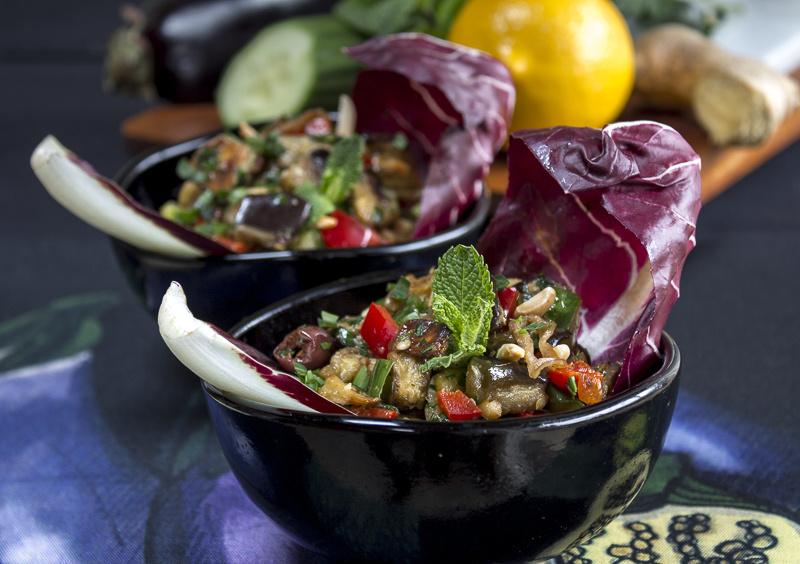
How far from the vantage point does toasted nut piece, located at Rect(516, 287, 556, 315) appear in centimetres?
106

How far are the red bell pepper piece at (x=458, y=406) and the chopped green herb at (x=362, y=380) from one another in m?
0.10

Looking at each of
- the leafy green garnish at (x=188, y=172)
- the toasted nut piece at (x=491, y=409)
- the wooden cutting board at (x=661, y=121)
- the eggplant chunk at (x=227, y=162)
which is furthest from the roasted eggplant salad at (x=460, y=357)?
the wooden cutting board at (x=661, y=121)

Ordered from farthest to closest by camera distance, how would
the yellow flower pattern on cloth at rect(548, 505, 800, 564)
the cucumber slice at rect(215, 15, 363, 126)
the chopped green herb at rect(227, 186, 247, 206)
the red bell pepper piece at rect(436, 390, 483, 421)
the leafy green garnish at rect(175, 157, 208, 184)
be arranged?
the cucumber slice at rect(215, 15, 363, 126) → the leafy green garnish at rect(175, 157, 208, 184) → the chopped green herb at rect(227, 186, 247, 206) → the yellow flower pattern on cloth at rect(548, 505, 800, 564) → the red bell pepper piece at rect(436, 390, 483, 421)

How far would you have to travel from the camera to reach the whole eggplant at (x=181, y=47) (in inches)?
119

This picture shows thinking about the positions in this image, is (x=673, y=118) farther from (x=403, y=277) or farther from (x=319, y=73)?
(x=403, y=277)

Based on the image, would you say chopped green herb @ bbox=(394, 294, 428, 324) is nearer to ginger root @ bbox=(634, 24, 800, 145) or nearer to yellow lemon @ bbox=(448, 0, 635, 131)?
yellow lemon @ bbox=(448, 0, 635, 131)

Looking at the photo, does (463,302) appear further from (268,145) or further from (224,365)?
(268,145)

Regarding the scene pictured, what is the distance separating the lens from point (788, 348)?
5.06 feet

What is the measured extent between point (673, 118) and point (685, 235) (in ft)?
5.46

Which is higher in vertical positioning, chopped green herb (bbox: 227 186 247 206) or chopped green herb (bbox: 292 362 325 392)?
chopped green herb (bbox: 292 362 325 392)

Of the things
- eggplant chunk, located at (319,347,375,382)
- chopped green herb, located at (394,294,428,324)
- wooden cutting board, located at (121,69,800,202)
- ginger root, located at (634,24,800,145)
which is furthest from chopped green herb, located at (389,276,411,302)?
ginger root, located at (634,24,800,145)

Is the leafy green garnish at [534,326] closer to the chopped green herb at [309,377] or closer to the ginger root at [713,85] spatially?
the chopped green herb at [309,377]

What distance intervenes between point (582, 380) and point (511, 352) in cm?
9

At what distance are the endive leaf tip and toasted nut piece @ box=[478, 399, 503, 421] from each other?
34 centimetres
